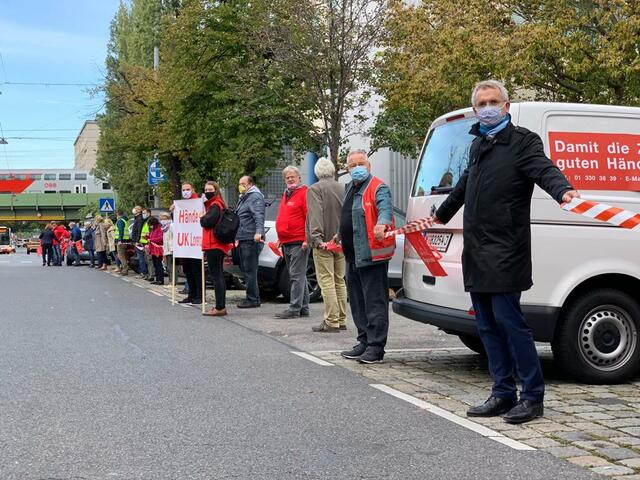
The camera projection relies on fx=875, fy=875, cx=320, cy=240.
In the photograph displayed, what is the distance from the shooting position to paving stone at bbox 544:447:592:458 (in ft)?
15.3

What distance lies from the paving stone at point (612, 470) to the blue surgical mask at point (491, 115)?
2152 millimetres

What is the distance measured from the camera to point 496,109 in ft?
17.7

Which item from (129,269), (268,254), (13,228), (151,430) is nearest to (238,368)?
(151,430)

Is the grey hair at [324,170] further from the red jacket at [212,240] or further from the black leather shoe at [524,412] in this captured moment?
the black leather shoe at [524,412]

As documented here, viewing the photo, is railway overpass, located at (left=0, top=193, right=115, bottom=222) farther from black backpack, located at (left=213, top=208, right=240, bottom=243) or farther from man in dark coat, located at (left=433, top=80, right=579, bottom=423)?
man in dark coat, located at (left=433, top=80, right=579, bottom=423)

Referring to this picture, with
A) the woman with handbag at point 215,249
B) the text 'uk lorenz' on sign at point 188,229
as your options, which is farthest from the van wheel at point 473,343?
the text 'uk lorenz' on sign at point 188,229

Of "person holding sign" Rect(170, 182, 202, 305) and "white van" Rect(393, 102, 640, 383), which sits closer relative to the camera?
"white van" Rect(393, 102, 640, 383)

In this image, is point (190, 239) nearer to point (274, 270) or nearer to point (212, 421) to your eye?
point (274, 270)

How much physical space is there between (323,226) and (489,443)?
5.32 metres

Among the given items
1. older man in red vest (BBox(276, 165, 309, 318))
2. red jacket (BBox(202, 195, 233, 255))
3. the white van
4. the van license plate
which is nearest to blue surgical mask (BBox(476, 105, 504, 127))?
the white van

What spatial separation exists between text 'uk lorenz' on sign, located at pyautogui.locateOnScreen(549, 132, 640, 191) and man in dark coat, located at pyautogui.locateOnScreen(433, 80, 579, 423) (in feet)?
4.33

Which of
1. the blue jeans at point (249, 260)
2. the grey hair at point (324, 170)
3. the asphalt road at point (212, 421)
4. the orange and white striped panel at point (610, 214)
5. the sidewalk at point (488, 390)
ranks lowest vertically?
the sidewalk at point (488, 390)

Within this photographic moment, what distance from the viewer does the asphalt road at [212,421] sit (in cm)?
441

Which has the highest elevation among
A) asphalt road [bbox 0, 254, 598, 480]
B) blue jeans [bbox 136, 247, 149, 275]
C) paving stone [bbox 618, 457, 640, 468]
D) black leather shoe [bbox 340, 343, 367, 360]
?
blue jeans [bbox 136, 247, 149, 275]
